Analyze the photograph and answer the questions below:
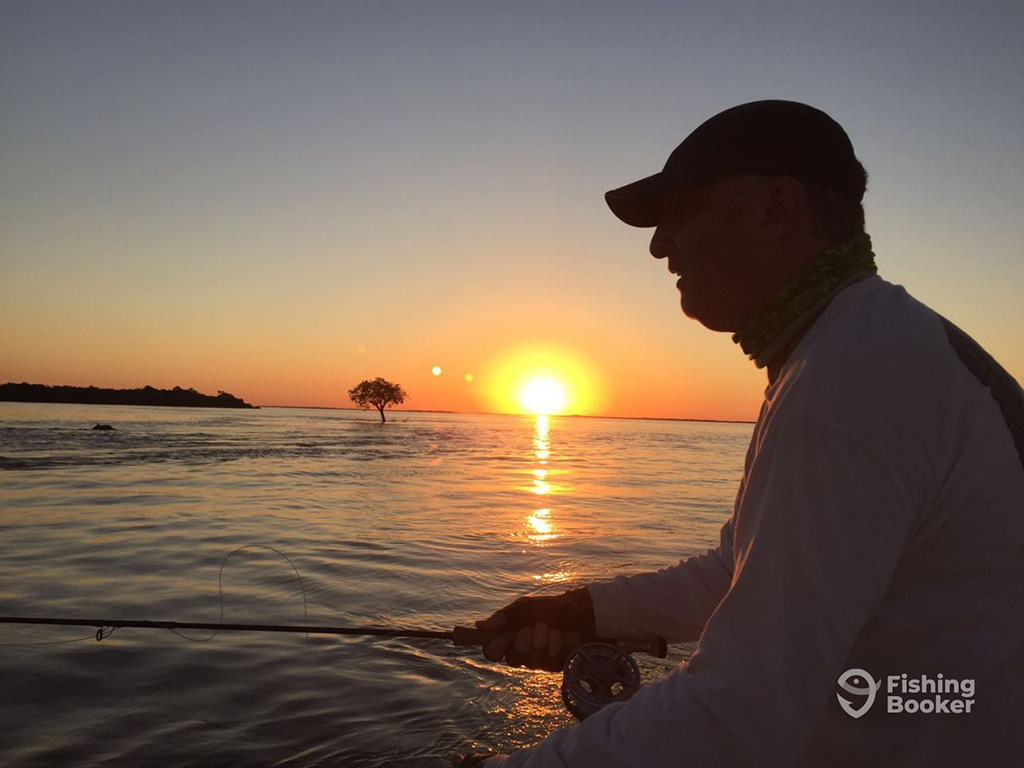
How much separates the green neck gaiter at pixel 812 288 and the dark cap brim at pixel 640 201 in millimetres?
420

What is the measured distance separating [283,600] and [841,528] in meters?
7.69

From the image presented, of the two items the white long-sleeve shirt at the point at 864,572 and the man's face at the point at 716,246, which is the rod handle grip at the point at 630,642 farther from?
the man's face at the point at 716,246

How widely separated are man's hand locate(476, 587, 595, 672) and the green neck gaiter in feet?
4.04

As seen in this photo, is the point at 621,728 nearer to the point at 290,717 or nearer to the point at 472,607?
the point at 290,717

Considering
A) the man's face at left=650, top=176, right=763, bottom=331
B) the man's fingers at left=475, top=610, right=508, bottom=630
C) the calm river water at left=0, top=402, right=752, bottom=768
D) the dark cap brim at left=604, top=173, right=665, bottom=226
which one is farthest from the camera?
the calm river water at left=0, top=402, right=752, bottom=768

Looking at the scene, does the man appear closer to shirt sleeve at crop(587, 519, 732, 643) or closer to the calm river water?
shirt sleeve at crop(587, 519, 732, 643)

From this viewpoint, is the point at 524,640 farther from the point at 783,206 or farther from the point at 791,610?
the point at 783,206

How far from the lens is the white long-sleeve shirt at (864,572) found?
1.11 m

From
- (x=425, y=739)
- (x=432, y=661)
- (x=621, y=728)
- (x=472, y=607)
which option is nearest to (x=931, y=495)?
(x=621, y=728)

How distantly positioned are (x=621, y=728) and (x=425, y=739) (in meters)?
4.10

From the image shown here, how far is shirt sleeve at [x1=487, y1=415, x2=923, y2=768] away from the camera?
3.60 feet

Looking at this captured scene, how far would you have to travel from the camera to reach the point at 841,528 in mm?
1117

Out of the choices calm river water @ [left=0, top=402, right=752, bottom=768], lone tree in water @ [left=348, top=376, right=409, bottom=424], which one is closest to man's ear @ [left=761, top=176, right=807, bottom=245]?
calm river water @ [left=0, top=402, right=752, bottom=768]

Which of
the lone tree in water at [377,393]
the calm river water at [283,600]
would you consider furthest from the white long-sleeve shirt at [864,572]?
the lone tree in water at [377,393]
